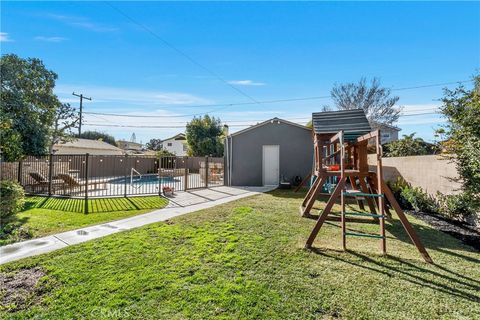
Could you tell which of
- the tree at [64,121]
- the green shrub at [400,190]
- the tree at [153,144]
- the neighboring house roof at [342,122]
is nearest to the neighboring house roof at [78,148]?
the tree at [64,121]

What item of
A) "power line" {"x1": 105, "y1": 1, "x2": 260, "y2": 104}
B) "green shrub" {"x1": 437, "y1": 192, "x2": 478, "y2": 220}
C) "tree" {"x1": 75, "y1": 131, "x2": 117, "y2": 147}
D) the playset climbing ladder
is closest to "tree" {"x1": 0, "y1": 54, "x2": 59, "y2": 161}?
"power line" {"x1": 105, "y1": 1, "x2": 260, "y2": 104}

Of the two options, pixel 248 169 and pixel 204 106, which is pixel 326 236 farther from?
pixel 204 106

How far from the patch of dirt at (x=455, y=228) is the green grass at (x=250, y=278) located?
329mm

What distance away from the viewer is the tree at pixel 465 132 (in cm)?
510

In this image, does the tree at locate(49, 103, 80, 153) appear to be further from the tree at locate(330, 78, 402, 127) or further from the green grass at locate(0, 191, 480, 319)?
the tree at locate(330, 78, 402, 127)

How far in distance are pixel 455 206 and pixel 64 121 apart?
94.2ft

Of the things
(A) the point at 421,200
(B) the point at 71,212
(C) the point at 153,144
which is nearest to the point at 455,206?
(A) the point at 421,200

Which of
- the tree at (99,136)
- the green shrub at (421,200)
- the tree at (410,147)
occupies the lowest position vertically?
the green shrub at (421,200)

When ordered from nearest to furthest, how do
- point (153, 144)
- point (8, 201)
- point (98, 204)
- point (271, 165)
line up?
point (8, 201) < point (98, 204) < point (271, 165) < point (153, 144)

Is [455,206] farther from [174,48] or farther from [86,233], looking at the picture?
[174,48]

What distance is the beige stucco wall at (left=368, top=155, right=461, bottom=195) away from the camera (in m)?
7.02

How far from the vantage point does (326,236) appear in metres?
5.42

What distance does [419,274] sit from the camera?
3611 mm

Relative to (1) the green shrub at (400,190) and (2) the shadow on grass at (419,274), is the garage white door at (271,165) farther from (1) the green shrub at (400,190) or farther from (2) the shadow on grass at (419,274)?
(2) the shadow on grass at (419,274)
